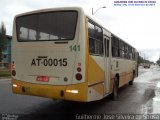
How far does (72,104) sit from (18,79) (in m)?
2.75

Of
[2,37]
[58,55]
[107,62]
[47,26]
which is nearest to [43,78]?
[58,55]

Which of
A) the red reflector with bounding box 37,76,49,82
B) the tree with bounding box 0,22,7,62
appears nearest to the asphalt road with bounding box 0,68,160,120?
the red reflector with bounding box 37,76,49,82

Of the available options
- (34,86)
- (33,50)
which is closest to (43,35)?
(33,50)

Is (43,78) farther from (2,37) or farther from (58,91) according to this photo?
(2,37)

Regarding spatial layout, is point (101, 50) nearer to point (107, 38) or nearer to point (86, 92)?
point (107, 38)

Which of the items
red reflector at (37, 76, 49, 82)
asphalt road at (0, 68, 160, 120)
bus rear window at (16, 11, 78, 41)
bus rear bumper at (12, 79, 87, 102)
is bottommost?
asphalt road at (0, 68, 160, 120)

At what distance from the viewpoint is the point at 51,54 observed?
919 cm

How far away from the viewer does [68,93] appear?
881 cm

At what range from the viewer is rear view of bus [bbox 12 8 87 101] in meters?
8.82

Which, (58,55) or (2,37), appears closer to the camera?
(58,55)

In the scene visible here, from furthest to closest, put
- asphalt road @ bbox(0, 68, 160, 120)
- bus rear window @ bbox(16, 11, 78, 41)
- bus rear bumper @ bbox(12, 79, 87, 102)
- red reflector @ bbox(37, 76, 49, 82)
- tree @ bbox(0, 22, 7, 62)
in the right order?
tree @ bbox(0, 22, 7, 62) < asphalt road @ bbox(0, 68, 160, 120) < red reflector @ bbox(37, 76, 49, 82) < bus rear window @ bbox(16, 11, 78, 41) < bus rear bumper @ bbox(12, 79, 87, 102)

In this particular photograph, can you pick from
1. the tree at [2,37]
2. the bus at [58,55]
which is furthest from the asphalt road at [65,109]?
the tree at [2,37]

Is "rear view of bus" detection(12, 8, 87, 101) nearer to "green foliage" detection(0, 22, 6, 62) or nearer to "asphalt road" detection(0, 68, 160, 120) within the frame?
"asphalt road" detection(0, 68, 160, 120)

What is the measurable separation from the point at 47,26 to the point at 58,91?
6.32 feet
